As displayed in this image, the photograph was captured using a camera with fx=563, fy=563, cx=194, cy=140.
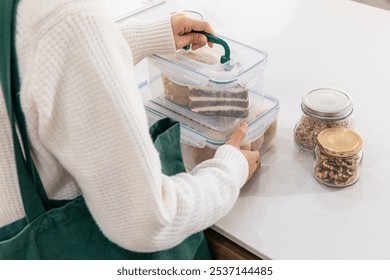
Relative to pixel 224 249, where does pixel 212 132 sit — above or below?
above

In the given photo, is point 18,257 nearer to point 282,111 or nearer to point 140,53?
point 140,53

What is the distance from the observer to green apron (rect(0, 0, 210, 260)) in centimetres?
67

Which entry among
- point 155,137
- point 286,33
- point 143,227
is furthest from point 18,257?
point 286,33

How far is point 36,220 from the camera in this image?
2.53 feet

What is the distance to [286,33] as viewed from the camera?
4.91ft

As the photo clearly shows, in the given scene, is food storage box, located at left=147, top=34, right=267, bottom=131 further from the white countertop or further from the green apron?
the green apron

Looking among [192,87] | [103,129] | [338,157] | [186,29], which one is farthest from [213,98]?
[103,129]

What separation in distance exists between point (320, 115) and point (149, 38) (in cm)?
36

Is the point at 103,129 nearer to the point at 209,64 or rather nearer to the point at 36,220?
the point at 36,220

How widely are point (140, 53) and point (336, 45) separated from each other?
0.58m

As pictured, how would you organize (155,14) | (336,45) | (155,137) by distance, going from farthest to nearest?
(155,14), (336,45), (155,137)

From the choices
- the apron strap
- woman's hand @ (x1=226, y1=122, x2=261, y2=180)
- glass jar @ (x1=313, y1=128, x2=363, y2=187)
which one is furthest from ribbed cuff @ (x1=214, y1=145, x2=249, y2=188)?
the apron strap

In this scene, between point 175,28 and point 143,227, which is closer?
point 143,227

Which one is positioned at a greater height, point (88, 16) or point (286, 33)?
point (88, 16)
